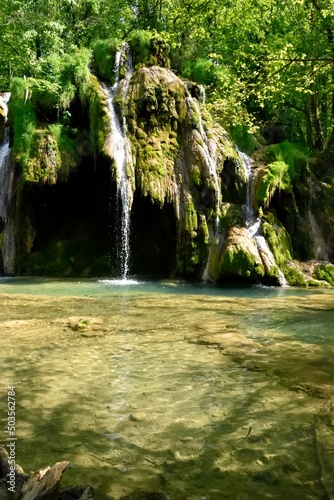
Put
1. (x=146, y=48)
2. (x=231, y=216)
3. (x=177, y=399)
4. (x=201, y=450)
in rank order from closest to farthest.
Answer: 1. (x=201, y=450)
2. (x=177, y=399)
3. (x=231, y=216)
4. (x=146, y=48)

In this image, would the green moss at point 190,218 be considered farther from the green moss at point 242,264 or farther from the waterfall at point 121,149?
the waterfall at point 121,149

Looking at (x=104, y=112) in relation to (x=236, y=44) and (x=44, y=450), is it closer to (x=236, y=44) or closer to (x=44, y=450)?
(x=236, y=44)

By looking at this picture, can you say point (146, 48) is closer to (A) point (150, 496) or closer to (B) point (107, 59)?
(B) point (107, 59)

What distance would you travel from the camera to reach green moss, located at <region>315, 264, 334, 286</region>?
44.4 ft

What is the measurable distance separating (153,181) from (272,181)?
149 inches

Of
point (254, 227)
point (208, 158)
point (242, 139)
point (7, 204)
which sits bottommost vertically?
point (254, 227)

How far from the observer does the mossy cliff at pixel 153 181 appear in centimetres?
1434

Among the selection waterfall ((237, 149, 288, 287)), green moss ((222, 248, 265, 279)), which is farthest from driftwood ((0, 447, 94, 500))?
waterfall ((237, 149, 288, 287))

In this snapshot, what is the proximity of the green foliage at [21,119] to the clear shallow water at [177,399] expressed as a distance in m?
8.19

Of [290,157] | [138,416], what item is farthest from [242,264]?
[138,416]

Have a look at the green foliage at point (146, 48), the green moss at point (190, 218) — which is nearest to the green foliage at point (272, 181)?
the green moss at point (190, 218)

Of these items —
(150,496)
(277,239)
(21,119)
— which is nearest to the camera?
(150,496)

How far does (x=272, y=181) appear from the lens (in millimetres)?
14531

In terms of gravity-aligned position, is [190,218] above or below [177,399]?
above
